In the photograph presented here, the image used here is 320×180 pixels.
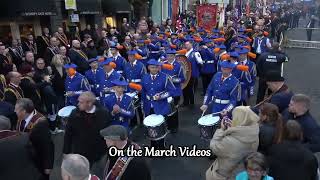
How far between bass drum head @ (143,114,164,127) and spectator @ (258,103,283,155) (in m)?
2.73

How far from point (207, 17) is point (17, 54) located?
10349mm

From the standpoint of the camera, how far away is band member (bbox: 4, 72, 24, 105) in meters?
7.34

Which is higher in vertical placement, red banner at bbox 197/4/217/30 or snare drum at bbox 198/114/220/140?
red banner at bbox 197/4/217/30

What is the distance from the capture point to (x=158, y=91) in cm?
770

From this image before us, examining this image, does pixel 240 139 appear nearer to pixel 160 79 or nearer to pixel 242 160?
pixel 242 160

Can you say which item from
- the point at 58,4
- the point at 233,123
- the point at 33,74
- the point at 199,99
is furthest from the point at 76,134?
the point at 58,4

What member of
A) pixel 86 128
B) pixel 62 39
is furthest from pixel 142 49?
pixel 86 128

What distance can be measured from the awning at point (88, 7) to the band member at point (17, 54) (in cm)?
651

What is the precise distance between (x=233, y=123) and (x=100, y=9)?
1699cm

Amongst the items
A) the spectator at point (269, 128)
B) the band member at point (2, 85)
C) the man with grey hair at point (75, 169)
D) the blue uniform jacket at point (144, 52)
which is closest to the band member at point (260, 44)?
the blue uniform jacket at point (144, 52)

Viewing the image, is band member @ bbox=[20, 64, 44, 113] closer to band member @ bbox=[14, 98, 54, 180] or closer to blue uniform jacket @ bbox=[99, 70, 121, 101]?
blue uniform jacket @ bbox=[99, 70, 121, 101]

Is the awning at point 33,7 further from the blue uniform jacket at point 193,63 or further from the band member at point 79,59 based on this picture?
the blue uniform jacket at point 193,63

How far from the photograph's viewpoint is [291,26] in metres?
34.6

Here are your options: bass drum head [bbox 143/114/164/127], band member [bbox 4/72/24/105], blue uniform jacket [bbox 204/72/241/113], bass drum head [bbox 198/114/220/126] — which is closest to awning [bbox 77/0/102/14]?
band member [bbox 4/72/24/105]
